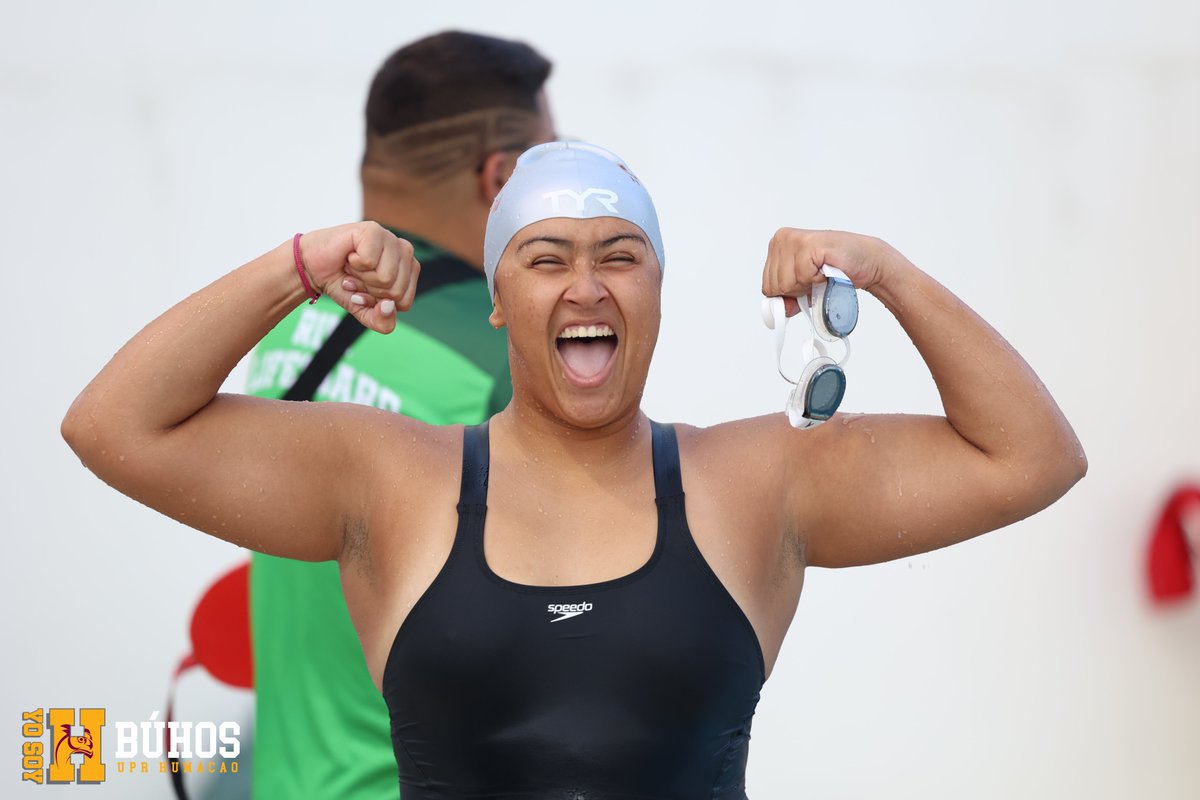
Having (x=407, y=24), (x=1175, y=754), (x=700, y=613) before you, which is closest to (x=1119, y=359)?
(x=1175, y=754)

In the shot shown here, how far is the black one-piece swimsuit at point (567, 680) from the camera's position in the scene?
6.43 ft

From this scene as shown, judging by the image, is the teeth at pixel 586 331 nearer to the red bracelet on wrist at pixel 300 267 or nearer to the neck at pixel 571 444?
the neck at pixel 571 444

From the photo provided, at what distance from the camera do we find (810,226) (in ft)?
13.3

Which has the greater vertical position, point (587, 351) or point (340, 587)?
point (587, 351)

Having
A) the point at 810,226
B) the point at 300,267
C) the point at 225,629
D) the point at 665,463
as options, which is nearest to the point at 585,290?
the point at 665,463

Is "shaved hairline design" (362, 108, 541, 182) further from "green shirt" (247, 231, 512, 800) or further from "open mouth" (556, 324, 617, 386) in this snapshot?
"open mouth" (556, 324, 617, 386)

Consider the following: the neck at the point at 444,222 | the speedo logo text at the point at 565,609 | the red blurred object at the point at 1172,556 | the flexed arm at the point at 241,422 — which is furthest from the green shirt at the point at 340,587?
the red blurred object at the point at 1172,556

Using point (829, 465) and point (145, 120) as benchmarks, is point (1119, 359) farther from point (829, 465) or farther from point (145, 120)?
point (145, 120)

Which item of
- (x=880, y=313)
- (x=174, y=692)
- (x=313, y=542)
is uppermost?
(x=880, y=313)

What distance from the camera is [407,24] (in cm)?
397

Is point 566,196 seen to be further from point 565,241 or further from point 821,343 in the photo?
point 821,343

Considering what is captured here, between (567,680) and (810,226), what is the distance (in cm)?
236

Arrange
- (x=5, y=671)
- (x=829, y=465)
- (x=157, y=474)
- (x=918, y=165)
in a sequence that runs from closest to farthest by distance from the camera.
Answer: (x=157, y=474), (x=829, y=465), (x=5, y=671), (x=918, y=165)

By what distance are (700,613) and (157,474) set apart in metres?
0.77
